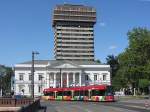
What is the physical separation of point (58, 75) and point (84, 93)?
3392 inches

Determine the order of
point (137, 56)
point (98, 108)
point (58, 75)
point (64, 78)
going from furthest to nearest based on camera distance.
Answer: point (64, 78) → point (58, 75) → point (137, 56) → point (98, 108)

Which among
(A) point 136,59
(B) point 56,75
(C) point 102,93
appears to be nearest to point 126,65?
(A) point 136,59

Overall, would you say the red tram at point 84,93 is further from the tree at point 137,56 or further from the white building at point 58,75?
the white building at point 58,75

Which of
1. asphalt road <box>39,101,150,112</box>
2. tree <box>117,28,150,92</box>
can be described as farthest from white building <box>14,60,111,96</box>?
asphalt road <box>39,101,150,112</box>

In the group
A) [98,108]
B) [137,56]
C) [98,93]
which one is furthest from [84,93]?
[98,108]

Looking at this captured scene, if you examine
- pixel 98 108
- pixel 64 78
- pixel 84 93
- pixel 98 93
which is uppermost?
pixel 64 78

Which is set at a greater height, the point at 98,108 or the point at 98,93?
the point at 98,93

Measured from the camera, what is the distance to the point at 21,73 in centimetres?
18400

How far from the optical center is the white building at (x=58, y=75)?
595 feet

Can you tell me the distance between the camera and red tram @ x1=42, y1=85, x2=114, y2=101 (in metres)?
89.8

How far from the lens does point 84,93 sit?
3802 inches

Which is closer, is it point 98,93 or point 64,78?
point 98,93

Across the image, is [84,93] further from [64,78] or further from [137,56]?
[64,78]

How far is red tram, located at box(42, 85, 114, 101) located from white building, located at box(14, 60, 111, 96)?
226ft
